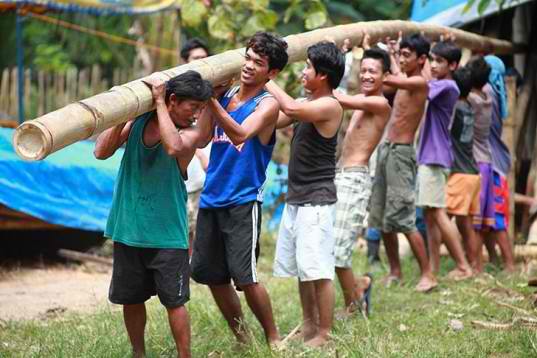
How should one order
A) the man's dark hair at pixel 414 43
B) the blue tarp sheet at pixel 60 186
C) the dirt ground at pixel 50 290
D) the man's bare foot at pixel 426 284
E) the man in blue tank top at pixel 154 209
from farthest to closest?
the blue tarp sheet at pixel 60 186, the man's bare foot at pixel 426 284, the man's dark hair at pixel 414 43, the dirt ground at pixel 50 290, the man in blue tank top at pixel 154 209

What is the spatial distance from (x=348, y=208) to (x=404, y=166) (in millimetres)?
1037

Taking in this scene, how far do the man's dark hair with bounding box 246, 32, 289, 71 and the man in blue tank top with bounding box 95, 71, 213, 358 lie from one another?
60 cm

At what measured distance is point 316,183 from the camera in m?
5.14

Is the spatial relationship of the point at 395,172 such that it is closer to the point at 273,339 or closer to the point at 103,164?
the point at 273,339

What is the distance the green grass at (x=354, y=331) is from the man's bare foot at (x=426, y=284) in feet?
0.20

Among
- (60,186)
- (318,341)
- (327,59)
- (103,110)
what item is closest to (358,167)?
(327,59)

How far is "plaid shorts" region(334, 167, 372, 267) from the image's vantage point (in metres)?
5.71

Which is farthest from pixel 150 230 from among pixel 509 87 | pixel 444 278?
pixel 509 87

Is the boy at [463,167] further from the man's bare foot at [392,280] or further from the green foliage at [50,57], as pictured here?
the green foliage at [50,57]

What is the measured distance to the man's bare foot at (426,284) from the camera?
263 inches

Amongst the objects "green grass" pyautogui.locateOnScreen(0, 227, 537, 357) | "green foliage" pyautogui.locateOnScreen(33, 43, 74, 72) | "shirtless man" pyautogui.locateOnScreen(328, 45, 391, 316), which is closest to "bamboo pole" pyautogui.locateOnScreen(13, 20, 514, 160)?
"shirtless man" pyautogui.locateOnScreen(328, 45, 391, 316)

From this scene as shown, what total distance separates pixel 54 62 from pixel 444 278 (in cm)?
981

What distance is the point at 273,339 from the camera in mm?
4875

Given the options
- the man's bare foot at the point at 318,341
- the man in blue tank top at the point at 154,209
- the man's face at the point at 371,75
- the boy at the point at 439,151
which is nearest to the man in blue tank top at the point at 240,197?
the man's bare foot at the point at 318,341
